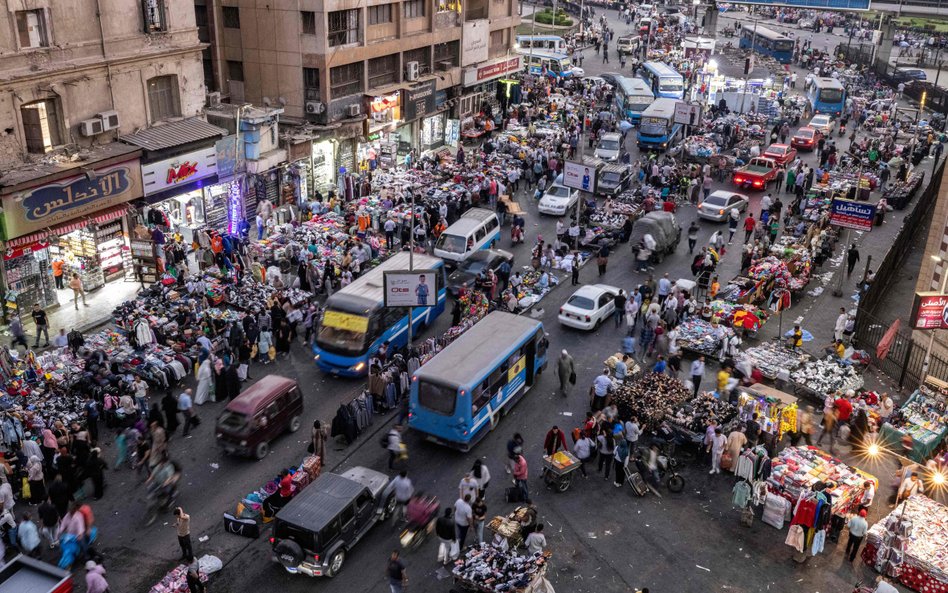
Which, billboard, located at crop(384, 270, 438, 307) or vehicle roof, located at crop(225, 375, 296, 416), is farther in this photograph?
billboard, located at crop(384, 270, 438, 307)

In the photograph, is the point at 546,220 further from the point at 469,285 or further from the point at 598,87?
the point at 598,87

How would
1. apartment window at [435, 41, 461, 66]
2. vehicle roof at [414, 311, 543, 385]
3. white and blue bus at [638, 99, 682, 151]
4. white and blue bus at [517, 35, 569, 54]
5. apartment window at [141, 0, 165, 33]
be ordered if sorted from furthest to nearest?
1. white and blue bus at [517, 35, 569, 54]
2. white and blue bus at [638, 99, 682, 151]
3. apartment window at [435, 41, 461, 66]
4. apartment window at [141, 0, 165, 33]
5. vehicle roof at [414, 311, 543, 385]

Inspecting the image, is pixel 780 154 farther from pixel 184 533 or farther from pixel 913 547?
pixel 184 533

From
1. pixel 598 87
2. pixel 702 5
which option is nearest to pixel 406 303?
pixel 598 87

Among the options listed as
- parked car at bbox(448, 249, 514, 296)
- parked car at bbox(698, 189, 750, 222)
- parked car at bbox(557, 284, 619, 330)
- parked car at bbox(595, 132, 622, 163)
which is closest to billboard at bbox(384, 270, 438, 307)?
parked car at bbox(448, 249, 514, 296)

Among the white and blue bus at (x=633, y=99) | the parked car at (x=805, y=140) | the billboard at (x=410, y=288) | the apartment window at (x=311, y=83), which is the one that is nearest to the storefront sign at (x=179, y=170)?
the apartment window at (x=311, y=83)

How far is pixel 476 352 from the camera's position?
2295 centimetres

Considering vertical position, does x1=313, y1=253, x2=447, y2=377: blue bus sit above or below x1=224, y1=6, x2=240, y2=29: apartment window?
below

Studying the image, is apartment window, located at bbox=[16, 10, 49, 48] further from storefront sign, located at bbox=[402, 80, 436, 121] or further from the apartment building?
storefront sign, located at bbox=[402, 80, 436, 121]

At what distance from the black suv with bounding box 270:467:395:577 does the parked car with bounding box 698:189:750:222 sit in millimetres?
27270

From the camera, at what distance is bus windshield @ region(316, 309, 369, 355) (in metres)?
25.5

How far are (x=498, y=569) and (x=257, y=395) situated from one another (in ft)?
27.4

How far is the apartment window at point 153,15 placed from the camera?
30828 mm

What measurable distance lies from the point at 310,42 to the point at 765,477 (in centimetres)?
2951
